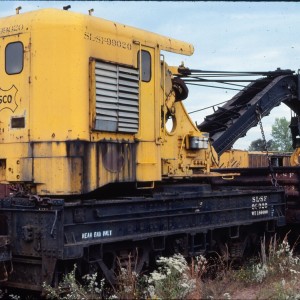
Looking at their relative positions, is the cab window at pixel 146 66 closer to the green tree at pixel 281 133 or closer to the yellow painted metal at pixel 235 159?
the yellow painted metal at pixel 235 159

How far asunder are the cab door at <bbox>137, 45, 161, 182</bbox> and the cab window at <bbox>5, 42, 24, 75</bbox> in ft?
5.86

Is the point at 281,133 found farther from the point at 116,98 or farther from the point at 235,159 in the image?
the point at 116,98

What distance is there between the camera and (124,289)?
7551 mm

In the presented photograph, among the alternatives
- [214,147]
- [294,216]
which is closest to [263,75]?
[214,147]

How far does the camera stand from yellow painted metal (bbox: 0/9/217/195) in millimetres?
7996

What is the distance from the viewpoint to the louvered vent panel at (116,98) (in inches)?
326

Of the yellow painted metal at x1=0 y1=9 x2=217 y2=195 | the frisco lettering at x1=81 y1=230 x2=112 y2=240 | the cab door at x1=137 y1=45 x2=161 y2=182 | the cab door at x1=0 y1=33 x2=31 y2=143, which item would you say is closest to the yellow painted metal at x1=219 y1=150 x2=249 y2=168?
the cab door at x1=137 y1=45 x2=161 y2=182

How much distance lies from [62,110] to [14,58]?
1153 mm

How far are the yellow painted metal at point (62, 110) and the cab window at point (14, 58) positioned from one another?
7 cm

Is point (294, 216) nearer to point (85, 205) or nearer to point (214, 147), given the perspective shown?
point (214, 147)

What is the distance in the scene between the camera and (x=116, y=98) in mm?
8523

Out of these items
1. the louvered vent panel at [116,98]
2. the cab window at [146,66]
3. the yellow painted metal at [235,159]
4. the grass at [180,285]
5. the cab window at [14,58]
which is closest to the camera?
the grass at [180,285]

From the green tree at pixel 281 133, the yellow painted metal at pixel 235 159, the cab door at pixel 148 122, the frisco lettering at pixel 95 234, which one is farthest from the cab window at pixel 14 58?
the green tree at pixel 281 133

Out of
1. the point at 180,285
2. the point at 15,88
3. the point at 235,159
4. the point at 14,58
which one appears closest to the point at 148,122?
the point at 15,88
